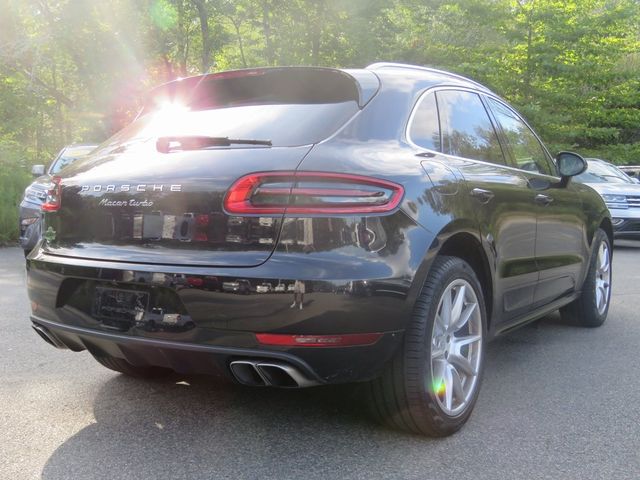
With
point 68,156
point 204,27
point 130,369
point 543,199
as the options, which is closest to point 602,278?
point 543,199

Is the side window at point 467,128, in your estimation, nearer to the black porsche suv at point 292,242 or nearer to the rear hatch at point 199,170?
the black porsche suv at point 292,242

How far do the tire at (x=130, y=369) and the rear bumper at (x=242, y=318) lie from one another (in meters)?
0.84

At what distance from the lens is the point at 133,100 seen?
22.1 meters

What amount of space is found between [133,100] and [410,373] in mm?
21060

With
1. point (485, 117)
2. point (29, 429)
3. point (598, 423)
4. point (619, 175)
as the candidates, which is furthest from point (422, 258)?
point (619, 175)

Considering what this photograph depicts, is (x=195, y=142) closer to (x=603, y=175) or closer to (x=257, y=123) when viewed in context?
(x=257, y=123)

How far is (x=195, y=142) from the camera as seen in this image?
2875 millimetres

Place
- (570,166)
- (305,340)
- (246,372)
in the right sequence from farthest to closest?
(570,166), (246,372), (305,340)

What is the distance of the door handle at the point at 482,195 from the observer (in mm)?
3256

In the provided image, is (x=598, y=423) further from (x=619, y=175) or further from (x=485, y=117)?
(x=619, y=175)

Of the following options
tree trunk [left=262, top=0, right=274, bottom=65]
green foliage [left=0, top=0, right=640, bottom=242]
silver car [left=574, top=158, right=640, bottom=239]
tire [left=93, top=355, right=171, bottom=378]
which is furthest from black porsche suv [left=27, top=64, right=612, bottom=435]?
tree trunk [left=262, top=0, right=274, bottom=65]

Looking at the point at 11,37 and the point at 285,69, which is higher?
the point at 11,37

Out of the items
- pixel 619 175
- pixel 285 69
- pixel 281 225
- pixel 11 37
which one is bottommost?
pixel 619 175

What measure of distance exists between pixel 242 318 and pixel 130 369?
1.45m
